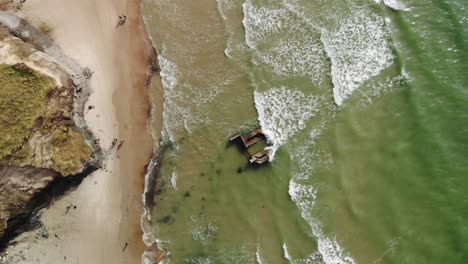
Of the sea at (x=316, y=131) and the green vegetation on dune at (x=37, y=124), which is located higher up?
the green vegetation on dune at (x=37, y=124)

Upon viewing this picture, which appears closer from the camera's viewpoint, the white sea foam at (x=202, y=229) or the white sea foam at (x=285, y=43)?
the white sea foam at (x=202, y=229)

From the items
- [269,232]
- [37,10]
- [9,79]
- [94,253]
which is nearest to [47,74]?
[9,79]

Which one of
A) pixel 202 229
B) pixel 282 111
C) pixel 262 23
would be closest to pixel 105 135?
pixel 202 229

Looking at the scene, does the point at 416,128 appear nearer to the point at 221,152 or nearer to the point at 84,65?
the point at 221,152

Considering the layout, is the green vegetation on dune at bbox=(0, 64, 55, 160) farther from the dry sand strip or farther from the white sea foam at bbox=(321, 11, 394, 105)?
the white sea foam at bbox=(321, 11, 394, 105)

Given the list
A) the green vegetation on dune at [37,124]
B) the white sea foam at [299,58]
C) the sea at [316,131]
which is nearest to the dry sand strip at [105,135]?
the sea at [316,131]

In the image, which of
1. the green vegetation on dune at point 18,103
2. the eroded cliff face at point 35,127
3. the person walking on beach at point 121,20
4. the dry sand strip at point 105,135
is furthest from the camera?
the person walking on beach at point 121,20

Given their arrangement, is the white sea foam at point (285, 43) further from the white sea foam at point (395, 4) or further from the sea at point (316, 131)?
the white sea foam at point (395, 4)

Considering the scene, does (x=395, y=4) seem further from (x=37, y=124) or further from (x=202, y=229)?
(x=37, y=124)
